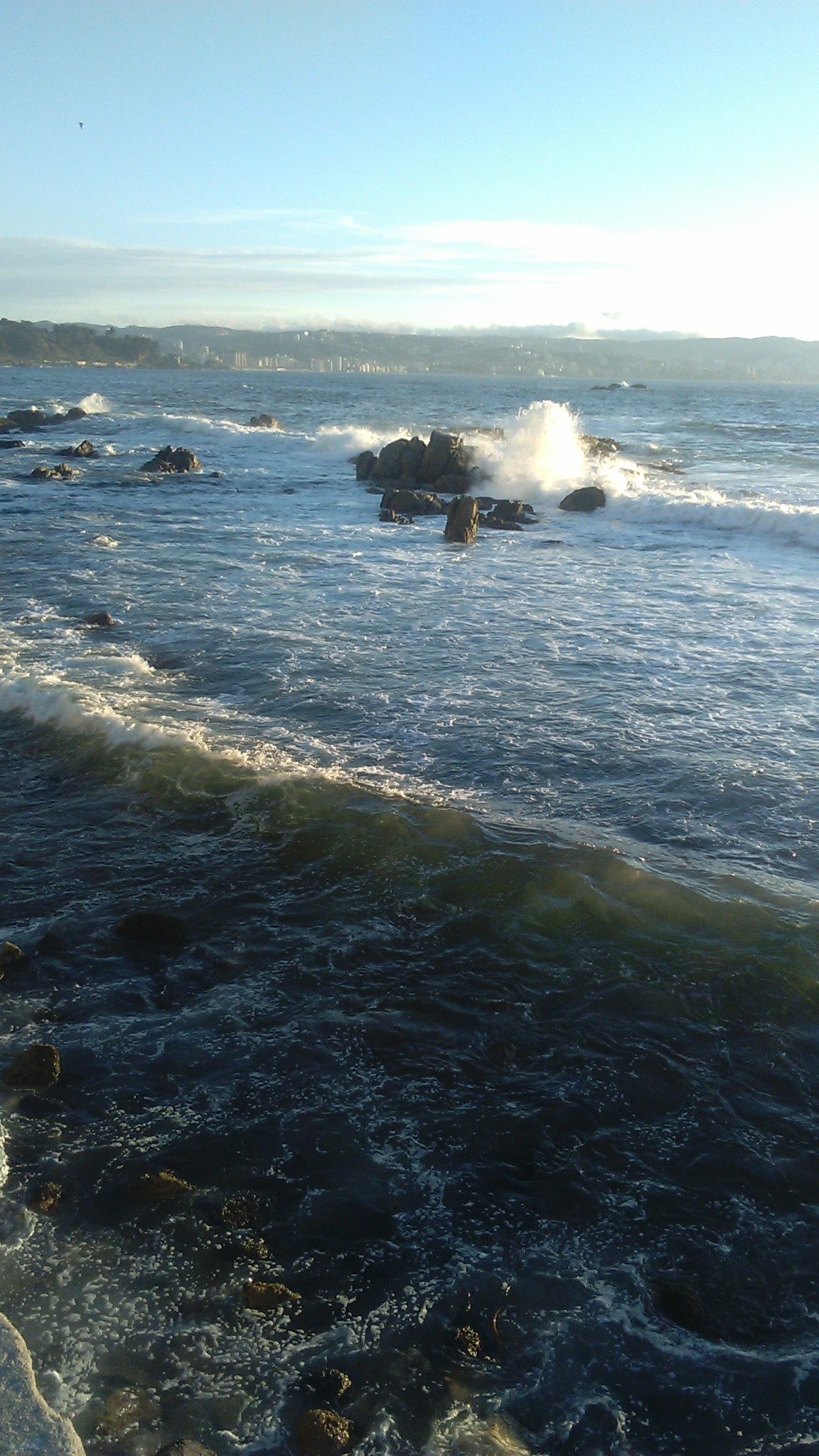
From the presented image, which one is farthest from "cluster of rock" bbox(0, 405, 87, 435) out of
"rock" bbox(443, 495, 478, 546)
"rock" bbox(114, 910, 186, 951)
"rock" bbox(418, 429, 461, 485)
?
"rock" bbox(114, 910, 186, 951)

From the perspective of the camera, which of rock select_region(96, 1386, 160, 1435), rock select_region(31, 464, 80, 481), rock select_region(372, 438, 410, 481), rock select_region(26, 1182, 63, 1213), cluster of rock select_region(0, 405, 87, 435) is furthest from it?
cluster of rock select_region(0, 405, 87, 435)

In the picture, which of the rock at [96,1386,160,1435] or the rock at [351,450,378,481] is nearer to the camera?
the rock at [96,1386,160,1435]

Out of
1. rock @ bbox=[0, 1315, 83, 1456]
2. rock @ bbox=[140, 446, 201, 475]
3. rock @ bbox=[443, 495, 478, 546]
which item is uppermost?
rock @ bbox=[140, 446, 201, 475]

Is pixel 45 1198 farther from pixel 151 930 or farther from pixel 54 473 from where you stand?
pixel 54 473

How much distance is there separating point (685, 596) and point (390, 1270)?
1657cm

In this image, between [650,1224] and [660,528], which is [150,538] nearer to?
[660,528]

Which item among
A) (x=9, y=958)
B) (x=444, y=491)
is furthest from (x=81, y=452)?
(x=9, y=958)

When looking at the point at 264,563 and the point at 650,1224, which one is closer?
the point at 650,1224

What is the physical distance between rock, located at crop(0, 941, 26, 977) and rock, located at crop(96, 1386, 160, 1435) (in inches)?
137

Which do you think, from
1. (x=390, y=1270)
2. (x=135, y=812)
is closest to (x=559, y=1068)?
(x=390, y=1270)

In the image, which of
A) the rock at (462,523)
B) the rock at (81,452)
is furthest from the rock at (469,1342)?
the rock at (81,452)

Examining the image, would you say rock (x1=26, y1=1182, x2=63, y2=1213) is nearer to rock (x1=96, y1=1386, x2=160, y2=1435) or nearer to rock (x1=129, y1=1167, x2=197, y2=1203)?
rock (x1=129, y1=1167, x2=197, y2=1203)

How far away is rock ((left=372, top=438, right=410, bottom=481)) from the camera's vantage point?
36375mm

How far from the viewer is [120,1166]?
17.0 feet
